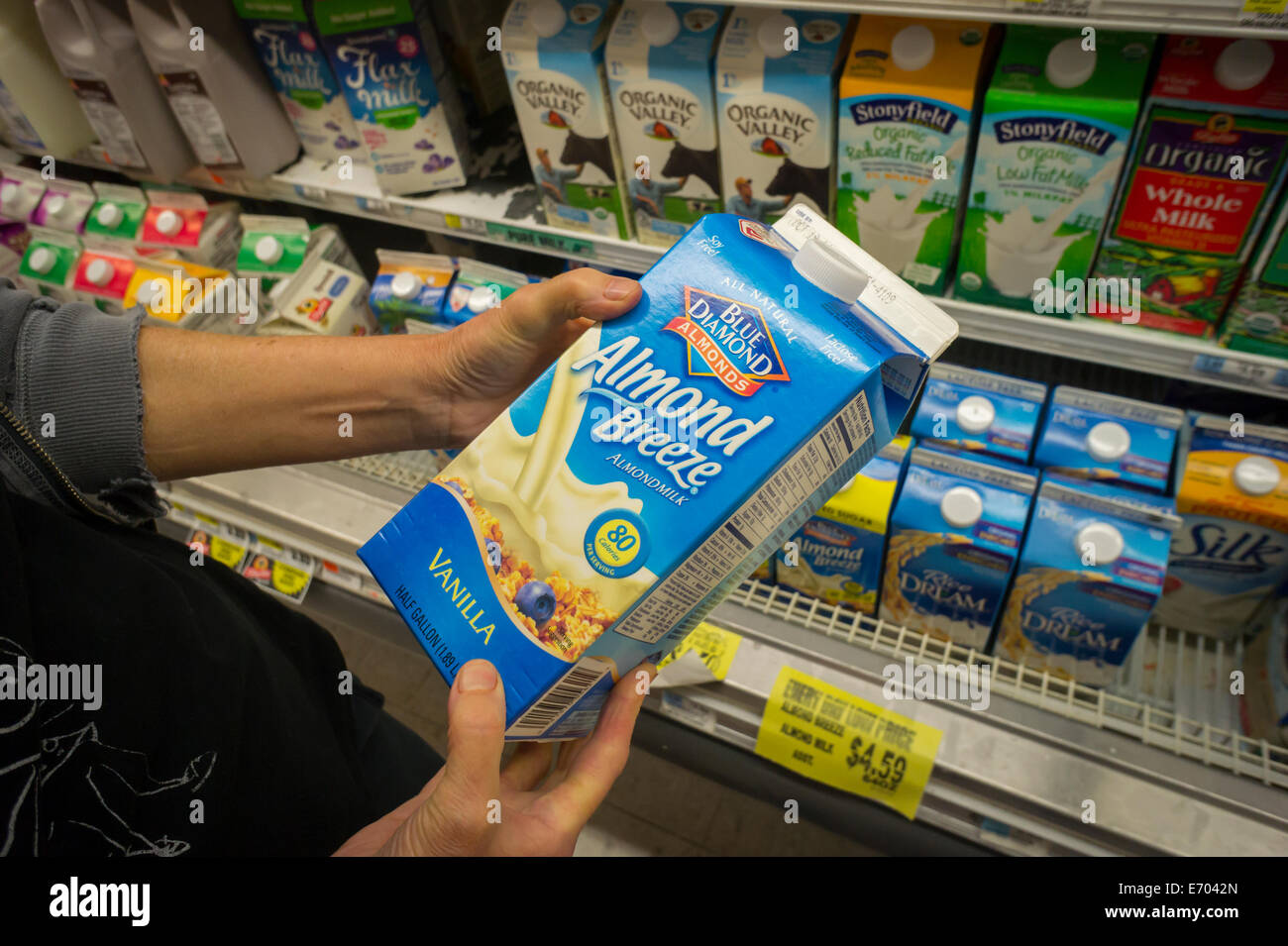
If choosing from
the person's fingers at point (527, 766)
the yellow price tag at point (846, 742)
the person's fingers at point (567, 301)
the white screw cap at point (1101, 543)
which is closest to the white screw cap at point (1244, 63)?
the white screw cap at point (1101, 543)

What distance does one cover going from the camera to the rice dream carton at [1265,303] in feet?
2.96

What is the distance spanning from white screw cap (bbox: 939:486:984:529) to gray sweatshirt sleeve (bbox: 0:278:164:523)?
3.39 ft

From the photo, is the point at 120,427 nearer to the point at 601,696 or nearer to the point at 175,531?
the point at 601,696

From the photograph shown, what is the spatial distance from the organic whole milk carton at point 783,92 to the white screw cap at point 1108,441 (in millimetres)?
509

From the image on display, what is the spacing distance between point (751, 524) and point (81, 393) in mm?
748

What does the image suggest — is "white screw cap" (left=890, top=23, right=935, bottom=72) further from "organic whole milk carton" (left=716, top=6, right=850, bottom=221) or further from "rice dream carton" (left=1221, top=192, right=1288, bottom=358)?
"rice dream carton" (left=1221, top=192, right=1288, bottom=358)

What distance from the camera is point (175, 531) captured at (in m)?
1.93

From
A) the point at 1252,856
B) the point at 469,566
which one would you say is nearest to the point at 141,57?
the point at 469,566

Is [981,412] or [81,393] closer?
[81,393]

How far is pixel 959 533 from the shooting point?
3.71 ft

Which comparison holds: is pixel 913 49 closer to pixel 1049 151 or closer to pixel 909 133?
pixel 909 133

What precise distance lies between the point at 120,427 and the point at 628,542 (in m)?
0.61

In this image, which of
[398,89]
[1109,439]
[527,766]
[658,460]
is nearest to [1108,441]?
[1109,439]

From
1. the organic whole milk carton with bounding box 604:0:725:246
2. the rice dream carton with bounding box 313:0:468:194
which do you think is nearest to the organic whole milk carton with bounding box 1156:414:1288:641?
the organic whole milk carton with bounding box 604:0:725:246
